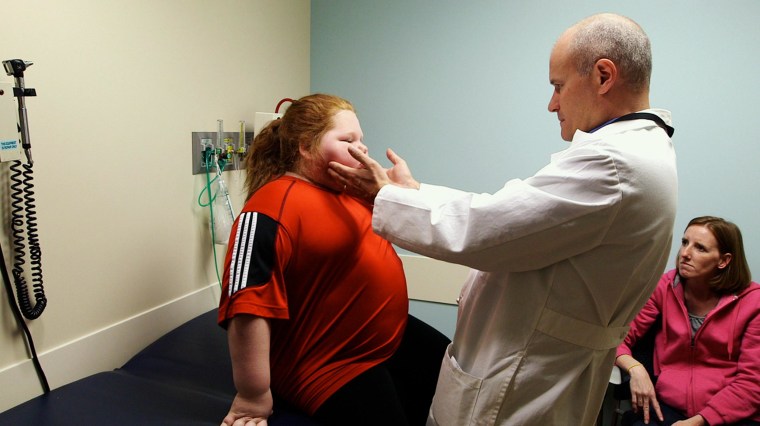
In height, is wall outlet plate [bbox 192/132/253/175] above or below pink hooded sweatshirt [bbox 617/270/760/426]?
above

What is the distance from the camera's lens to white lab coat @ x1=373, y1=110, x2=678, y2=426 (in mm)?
1037

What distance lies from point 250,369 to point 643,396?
4.99 ft

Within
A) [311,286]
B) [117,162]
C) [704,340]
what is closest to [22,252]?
[117,162]

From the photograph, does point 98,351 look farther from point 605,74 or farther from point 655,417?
point 655,417

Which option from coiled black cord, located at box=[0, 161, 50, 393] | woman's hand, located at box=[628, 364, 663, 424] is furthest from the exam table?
Result: woman's hand, located at box=[628, 364, 663, 424]

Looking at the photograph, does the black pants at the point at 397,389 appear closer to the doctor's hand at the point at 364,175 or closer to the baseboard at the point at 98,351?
the doctor's hand at the point at 364,175

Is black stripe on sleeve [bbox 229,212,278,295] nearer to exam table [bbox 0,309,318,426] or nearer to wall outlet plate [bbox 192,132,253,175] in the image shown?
exam table [bbox 0,309,318,426]

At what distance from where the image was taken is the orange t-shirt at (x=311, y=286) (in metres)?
1.20

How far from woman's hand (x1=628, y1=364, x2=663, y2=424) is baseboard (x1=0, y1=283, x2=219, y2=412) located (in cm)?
167

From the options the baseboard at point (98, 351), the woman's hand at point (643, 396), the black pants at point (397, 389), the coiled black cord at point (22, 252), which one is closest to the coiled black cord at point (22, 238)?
the coiled black cord at point (22, 252)

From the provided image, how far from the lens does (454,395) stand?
125 cm

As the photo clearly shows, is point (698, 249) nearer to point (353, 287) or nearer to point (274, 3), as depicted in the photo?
point (353, 287)

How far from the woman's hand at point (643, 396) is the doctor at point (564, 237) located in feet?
2.66

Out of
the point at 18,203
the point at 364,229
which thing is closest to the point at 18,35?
the point at 18,203
